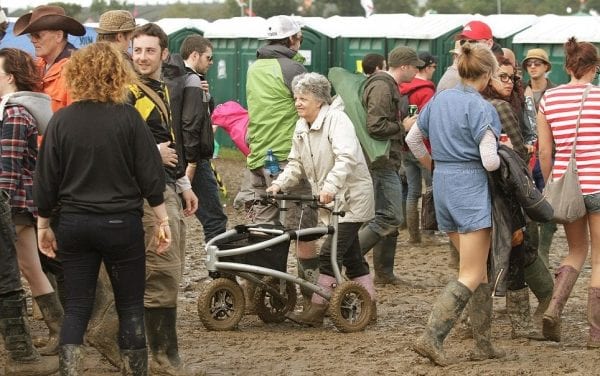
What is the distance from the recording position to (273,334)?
8883 millimetres

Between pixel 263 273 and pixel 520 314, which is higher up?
pixel 263 273

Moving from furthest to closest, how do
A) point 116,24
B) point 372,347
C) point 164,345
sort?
1. point 372,347
2. point 116,24
3. point 164,345

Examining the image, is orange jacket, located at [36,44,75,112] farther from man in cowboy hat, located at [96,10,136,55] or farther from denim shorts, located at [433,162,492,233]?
denim shorts, located at [433,162,492,233]

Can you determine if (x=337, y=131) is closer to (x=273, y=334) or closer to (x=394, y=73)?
(x=273, y=334)

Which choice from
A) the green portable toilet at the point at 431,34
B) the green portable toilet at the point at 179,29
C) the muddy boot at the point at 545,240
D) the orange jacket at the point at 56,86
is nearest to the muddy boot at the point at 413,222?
the muddy boot at the point at 545,240

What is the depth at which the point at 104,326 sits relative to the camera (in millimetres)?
7383

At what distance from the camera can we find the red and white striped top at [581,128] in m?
8.08

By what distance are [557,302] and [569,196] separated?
2.22ft

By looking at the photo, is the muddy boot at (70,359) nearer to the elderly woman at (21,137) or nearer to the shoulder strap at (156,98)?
the elderly woman at (21,137)

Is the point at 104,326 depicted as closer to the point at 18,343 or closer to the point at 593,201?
the point at 18,343

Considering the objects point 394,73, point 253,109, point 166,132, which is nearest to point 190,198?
point 166,132

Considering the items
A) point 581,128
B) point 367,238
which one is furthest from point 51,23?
point 367,238

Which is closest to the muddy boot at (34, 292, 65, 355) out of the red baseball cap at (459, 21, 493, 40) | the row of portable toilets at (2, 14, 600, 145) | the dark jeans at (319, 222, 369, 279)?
the dark jeans at (319, 222, 369, 279)

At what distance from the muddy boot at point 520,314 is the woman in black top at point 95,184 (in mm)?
2845
